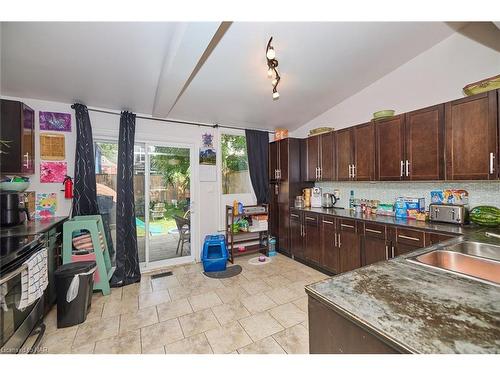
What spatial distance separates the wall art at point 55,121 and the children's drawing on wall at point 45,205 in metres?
0.86

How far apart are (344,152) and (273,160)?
136 centimetres

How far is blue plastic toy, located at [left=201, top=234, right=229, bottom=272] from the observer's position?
3355 mm

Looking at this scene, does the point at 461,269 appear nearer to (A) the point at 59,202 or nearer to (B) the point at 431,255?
(B) the point at 431,255

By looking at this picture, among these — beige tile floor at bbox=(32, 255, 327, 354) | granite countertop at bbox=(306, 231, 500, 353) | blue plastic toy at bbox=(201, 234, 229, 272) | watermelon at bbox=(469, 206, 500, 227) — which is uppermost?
watermelon at bbox=(469, 206, 500, 227)

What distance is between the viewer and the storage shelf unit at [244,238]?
12.6ft

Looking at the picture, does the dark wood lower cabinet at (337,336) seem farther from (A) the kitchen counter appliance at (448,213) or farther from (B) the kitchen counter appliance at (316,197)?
(B) the kitchen counter appliance at (316,197)

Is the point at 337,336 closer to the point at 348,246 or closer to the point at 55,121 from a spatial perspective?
the point at 348,246

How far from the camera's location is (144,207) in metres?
3.42

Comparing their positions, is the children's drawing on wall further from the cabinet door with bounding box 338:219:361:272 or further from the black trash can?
the cabinet door with bounding box 338:219:361:272

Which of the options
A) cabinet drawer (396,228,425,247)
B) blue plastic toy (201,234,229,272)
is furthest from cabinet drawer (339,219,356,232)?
blue plastic toy (201,234,229,272)

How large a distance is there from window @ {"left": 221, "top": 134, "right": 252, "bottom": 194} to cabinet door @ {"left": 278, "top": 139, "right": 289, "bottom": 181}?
2.19ft

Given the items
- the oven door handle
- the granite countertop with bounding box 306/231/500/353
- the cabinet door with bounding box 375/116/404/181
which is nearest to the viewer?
the granite countertop with bounding box 306/231/500/353

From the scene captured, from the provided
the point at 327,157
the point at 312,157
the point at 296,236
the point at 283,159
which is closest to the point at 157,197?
the point at 283,159
